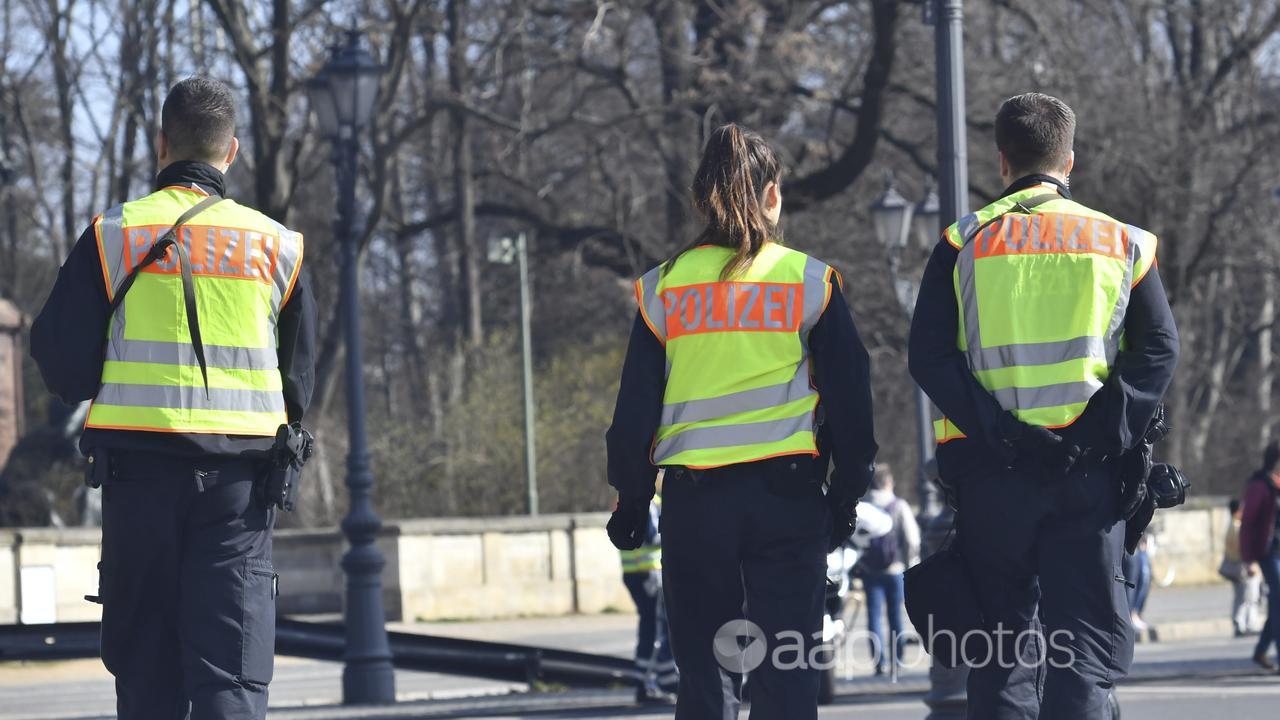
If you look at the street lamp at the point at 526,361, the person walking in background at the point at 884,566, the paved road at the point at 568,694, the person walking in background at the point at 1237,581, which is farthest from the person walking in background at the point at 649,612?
the street lamp at the point at 526,361

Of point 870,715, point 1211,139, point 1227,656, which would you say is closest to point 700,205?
point 870,715

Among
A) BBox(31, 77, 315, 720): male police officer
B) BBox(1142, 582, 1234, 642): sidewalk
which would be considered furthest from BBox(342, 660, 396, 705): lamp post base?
BBox(1142, 582, 1234, 642): sidewalk

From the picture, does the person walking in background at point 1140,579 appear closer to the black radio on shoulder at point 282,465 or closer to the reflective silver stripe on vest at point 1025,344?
the reflective silver stripe on vest at point 1025,344

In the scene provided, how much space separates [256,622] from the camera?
4734 millimetres

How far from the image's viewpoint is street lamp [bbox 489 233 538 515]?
23.2m

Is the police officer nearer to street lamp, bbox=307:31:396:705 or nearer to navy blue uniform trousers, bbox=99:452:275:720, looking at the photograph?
navy blue uniform trousers, bbox=99:452:275:720

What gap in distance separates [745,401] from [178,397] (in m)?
1.46

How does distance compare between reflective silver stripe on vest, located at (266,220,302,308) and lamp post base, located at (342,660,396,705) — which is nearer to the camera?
reflective silver stripe on vest, located at (266,220,302,308)

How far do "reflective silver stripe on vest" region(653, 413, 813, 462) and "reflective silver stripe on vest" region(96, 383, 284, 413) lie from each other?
3.71 feet

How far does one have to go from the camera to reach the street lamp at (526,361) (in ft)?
76.2

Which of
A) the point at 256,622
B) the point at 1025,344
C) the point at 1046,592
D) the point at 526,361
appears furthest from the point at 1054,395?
the point at 526,361

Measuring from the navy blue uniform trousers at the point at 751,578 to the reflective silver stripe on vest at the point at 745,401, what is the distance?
5.9 inches

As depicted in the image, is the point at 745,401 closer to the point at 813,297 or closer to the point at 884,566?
the point at 813,297

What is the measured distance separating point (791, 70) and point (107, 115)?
402 inches
